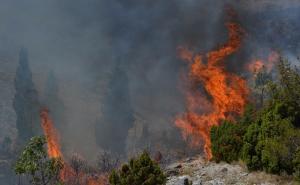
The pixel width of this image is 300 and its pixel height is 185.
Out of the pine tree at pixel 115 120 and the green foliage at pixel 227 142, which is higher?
the pine tree at pixel 115 120

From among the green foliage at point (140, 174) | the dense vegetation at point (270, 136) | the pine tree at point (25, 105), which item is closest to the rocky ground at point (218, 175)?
the dense vegetation at point (270, 136)

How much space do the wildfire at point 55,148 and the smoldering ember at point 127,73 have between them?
14.4 inches

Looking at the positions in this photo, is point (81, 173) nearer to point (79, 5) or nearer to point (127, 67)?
point (127, 67)

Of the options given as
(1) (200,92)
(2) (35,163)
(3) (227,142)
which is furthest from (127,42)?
(2) (35,163)

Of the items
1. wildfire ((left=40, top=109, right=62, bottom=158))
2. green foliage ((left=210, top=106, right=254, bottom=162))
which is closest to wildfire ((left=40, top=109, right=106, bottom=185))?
wildfire ((left=40, top=109, right=62, bottom=158))

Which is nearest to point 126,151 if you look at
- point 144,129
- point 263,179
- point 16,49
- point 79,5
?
point 144,129

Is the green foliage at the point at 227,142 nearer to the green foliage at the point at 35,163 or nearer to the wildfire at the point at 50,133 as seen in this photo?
the green foliage at the point at 35,163

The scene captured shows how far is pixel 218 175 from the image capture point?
28.6 meters

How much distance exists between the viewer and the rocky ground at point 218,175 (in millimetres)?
25891

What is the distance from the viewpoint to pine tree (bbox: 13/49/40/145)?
11106 cm

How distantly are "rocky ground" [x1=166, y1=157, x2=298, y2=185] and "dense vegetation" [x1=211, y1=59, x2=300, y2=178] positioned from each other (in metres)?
0.59

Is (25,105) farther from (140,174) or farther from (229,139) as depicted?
(140,174)

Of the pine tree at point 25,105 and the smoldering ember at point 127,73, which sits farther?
the pine tree at point 25,105

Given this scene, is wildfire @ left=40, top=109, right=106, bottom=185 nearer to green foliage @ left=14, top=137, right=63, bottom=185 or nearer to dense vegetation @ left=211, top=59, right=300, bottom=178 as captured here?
dense vegetation @ left=211, top=59, right=300, bottom=178
